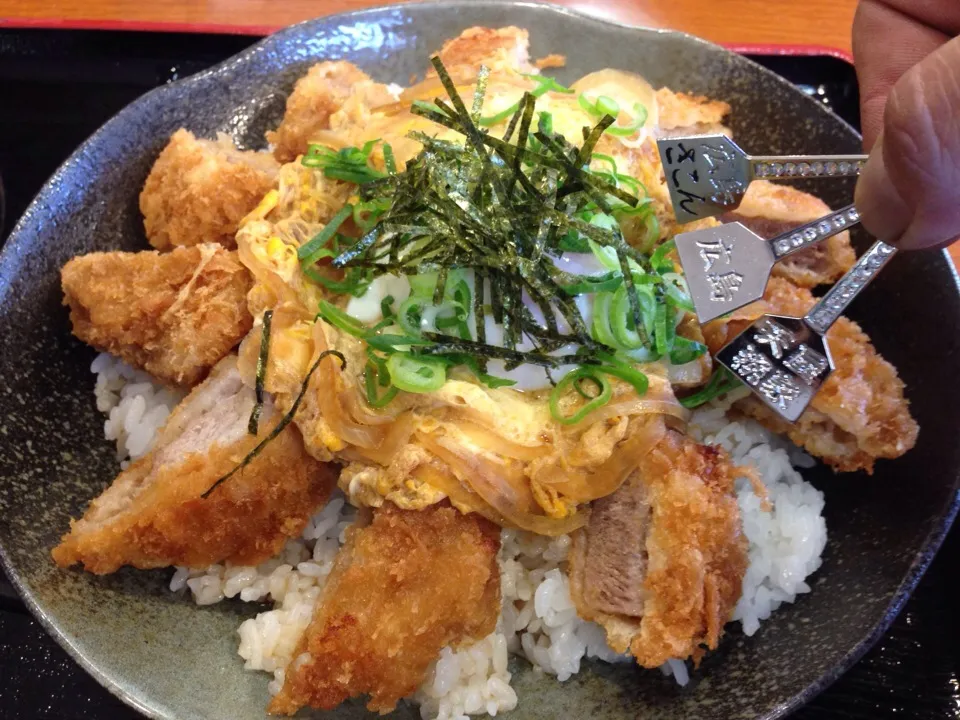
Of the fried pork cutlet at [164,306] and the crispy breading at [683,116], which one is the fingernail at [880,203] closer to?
the crispy breading at [683,116]

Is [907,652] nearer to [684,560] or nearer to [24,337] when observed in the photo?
[684,560]

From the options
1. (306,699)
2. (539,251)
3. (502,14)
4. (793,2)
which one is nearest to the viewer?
(306,699)

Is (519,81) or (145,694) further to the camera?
(519,81)

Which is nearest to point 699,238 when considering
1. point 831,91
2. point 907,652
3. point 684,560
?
point 684,560

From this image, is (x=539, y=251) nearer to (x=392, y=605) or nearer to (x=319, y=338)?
(x=319, y=338)

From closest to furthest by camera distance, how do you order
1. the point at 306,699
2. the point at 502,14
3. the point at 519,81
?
the point at 306,699
the point at 519,81
the point at 502,14

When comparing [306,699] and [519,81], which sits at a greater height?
[519,81]

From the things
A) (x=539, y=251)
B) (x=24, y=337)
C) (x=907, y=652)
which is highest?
(x=539, y=251)
